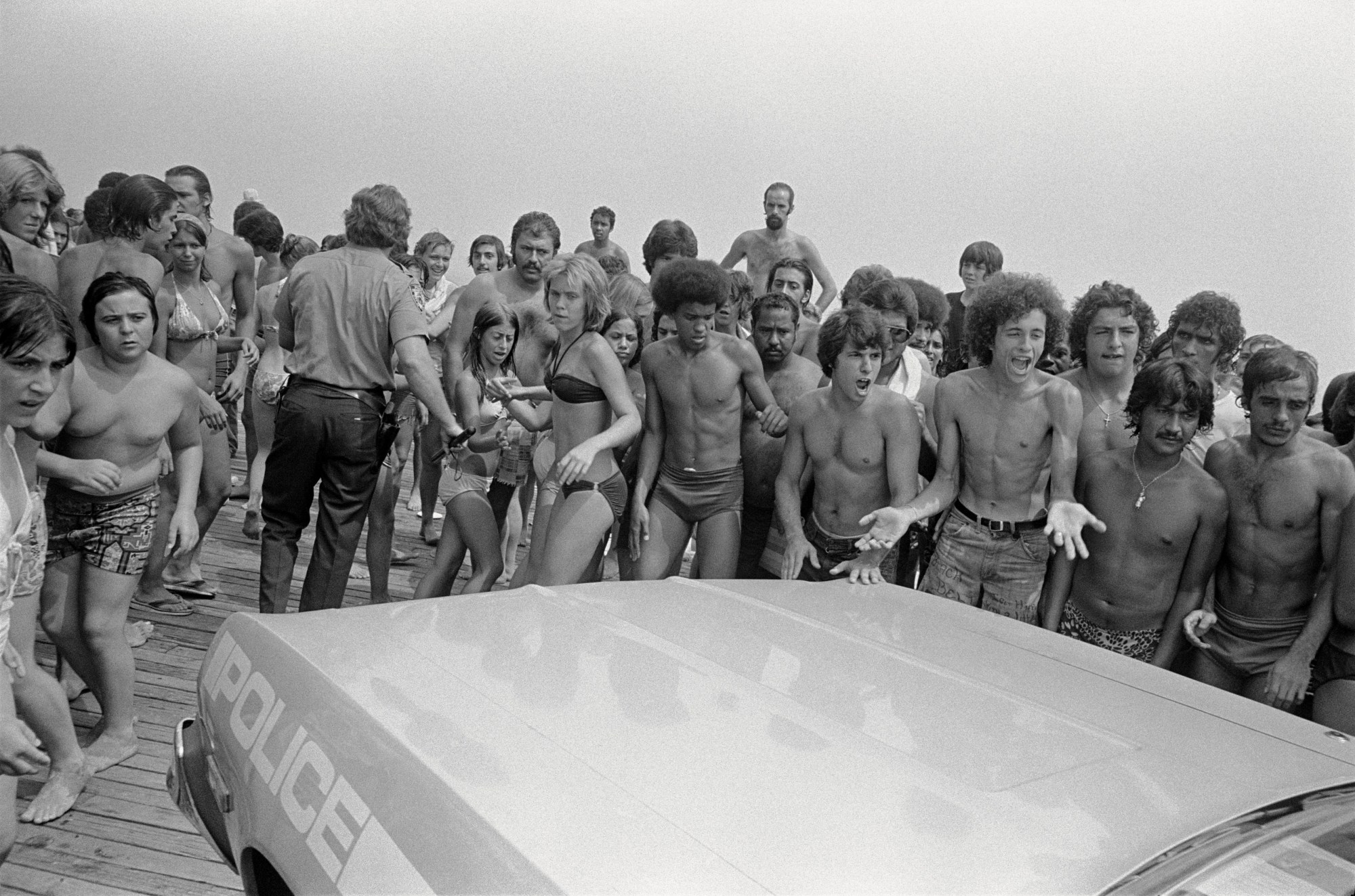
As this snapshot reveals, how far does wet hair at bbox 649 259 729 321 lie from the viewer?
14.2 feet

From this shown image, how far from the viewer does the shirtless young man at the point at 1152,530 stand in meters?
3.44

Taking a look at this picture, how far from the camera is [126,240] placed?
440 centimetres

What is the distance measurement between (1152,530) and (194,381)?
4048 millimetres

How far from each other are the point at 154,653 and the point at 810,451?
2.89 m

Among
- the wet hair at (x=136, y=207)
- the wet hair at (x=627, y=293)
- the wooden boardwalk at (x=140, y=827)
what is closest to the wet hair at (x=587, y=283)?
the wet hair at (x=627, y=293)

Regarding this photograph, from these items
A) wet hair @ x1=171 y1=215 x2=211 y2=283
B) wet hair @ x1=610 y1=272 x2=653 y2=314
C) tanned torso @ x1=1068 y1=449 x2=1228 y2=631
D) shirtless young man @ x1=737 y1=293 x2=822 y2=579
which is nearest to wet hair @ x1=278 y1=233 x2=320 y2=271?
wet hair @ x1=171 y1=215 x2=211 y2=283

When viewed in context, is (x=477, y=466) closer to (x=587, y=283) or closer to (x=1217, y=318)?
(x=587, y=283)

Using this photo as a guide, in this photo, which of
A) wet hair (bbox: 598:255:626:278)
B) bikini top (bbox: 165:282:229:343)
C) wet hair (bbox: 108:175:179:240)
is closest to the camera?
wet hair (bbox: 108:175:179:240)

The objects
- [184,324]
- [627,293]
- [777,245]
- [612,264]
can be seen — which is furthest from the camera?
[777,245]

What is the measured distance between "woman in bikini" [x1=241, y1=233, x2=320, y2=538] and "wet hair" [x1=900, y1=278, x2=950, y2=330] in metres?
3.10

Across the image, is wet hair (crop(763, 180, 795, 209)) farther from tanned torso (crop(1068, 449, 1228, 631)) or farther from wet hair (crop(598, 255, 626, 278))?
tanned torso (crop(1068, 449, 1228, 631))

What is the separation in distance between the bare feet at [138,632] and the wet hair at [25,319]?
2354 mm

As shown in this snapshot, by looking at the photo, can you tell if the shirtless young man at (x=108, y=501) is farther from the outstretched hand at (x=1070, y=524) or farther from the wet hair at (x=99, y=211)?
the outstretched hand at (x=1070, y=524)

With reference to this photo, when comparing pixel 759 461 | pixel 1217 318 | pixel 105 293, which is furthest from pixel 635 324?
pixel 1217 318
